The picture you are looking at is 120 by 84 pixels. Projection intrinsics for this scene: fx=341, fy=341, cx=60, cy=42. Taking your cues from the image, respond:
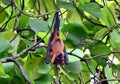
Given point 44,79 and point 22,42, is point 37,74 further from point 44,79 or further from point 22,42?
point 22,42

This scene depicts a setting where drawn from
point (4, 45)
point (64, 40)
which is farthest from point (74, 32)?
point (4, 45)

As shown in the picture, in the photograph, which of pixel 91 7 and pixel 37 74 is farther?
pixel 91 7

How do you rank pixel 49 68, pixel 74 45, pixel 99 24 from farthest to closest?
1. pixel 99 24
2. pixel 74 45
3. pixel 49 68

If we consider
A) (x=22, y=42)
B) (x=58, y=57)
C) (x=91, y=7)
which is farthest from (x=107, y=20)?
(x=58, y=57)

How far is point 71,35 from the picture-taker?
69 centimetres

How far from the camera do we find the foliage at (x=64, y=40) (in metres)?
0.58

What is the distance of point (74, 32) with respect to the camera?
0.69m

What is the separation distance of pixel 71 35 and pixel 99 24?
5.5 inches

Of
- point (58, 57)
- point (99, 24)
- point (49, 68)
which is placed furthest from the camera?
point (99, 24)

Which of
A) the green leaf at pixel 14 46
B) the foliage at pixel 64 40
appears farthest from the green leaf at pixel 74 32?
the green leaf at pixel 14 46

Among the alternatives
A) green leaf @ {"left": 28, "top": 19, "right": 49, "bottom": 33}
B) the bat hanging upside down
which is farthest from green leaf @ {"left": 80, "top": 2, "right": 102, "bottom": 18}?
the bat hanging upside down

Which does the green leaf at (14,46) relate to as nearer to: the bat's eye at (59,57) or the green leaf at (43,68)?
the green leaf at (43,68)

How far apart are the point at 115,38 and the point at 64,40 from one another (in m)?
0.11

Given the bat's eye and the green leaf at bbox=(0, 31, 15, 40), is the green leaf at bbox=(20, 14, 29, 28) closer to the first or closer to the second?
the green leaf at bbox=(0, 31, 15, 40)
